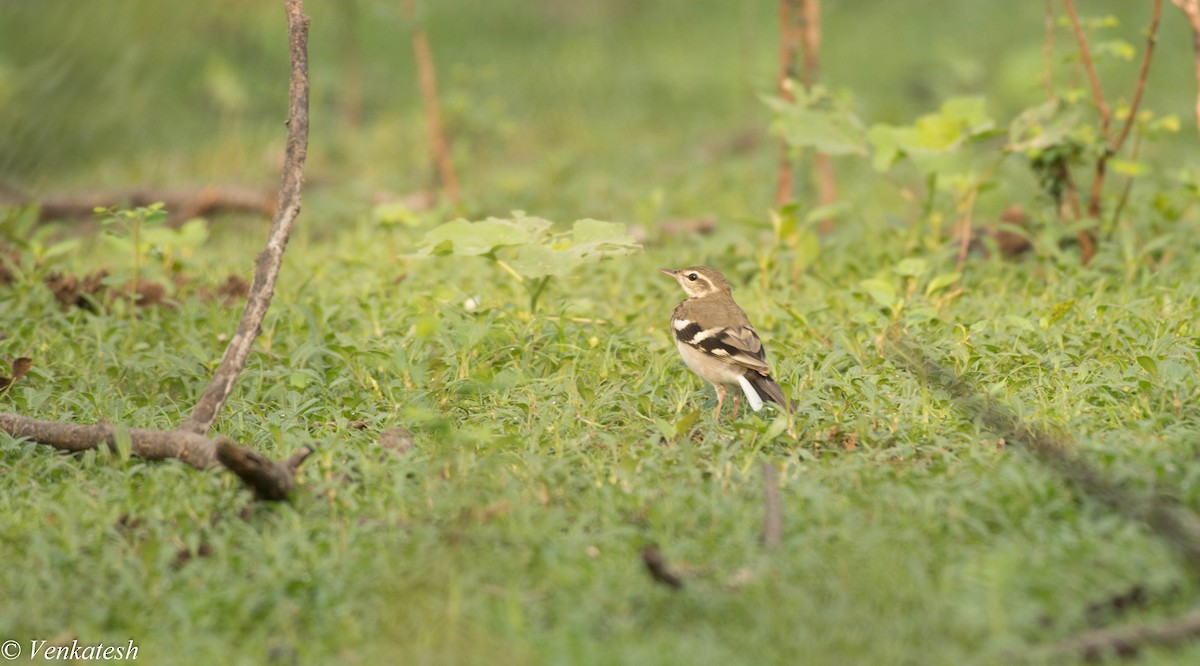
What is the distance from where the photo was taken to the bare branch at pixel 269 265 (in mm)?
4367

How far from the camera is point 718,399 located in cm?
521

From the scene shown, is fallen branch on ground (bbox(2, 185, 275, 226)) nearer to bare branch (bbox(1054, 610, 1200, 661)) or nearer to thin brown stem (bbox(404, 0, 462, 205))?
thin brown stem (bbox(404, 0, 462, 205))

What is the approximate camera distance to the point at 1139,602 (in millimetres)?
3297

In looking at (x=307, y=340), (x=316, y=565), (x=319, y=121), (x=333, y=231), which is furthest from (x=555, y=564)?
(x=319, y=121)

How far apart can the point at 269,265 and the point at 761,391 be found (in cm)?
198

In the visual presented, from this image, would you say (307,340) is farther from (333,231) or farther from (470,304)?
(333,231)

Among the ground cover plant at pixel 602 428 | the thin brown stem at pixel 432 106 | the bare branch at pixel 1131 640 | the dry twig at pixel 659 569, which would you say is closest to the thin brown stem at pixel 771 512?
the ground cover plant at pixel 602 428

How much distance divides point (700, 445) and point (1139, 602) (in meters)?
1.75

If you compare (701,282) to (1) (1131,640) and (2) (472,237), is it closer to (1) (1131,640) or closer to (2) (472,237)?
(2) (472,237)

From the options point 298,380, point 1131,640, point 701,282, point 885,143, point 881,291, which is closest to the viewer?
point 1131,640

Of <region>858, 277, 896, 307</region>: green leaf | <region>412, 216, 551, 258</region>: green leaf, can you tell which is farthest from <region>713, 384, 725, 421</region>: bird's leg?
<region>412, 216, 551, 258</region>: green leaf

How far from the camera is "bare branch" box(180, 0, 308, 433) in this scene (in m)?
4.37


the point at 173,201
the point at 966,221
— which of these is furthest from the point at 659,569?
the point at 173,201

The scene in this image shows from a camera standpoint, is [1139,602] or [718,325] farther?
[718,325]
